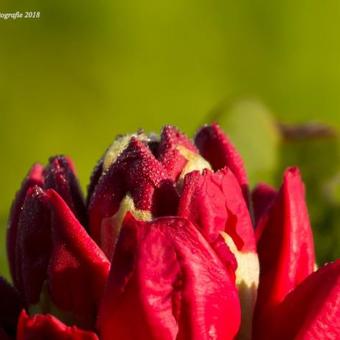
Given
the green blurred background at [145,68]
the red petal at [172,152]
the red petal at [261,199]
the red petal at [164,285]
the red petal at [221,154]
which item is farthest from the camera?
the green blurred background at [145,68]

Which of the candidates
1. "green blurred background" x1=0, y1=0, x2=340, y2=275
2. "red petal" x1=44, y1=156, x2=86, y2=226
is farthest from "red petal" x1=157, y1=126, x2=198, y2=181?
"green blurred background" x1=0, y1=0, x2=340, y2=275

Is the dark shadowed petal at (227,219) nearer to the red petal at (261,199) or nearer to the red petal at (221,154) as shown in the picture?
the red petal at (221,154)

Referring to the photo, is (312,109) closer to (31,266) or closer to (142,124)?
(142,124)

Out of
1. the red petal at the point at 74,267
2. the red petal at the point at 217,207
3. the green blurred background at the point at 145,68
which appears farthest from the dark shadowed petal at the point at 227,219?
the green blurred background at the point at 145,68

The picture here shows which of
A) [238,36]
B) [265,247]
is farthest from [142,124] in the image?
[265,247]

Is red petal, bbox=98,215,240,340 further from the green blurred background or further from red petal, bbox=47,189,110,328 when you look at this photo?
the green blurred background

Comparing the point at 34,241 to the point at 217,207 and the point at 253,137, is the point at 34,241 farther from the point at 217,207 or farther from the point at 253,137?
the point at 253,137
